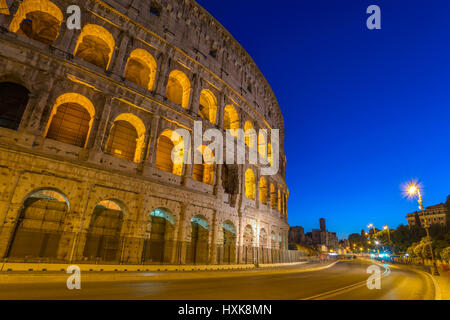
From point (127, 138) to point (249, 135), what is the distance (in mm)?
14167

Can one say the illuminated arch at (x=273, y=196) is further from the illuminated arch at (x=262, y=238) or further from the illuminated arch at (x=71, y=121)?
the illuminated arch at (x=71, y=121)

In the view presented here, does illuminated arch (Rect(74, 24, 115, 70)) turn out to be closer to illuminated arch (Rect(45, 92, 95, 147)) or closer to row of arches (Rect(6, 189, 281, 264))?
illuminated arch (Rect(45, 92, 95, 147))

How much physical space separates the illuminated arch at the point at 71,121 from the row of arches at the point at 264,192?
16.2 meters

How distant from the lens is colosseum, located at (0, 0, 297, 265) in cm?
1264

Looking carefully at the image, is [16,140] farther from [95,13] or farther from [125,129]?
[95,13]

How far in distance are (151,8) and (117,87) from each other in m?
9.70

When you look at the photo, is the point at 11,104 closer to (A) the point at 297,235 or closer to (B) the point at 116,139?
(B) the point at 116,139

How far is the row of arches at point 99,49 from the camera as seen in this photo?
15.1 m

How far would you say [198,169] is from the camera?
22.2 meters

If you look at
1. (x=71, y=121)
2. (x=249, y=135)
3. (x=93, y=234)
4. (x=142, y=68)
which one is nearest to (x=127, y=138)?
(x=71, y=121)

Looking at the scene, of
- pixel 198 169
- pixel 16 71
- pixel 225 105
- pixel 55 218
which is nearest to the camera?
pixel 16 71

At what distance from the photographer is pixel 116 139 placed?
18.4 m

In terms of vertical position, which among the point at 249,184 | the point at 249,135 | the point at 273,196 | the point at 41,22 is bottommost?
the point at 273,196
